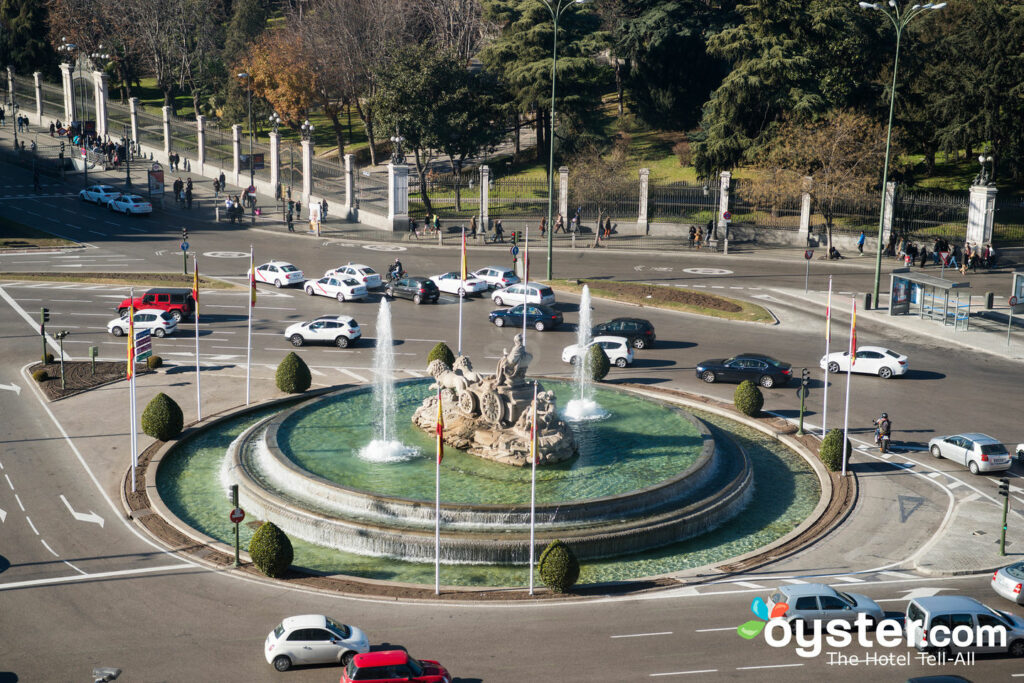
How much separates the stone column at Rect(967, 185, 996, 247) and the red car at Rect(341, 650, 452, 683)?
55079 mm

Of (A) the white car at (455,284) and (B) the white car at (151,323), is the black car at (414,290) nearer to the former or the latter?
(A) the white car at (455,284)

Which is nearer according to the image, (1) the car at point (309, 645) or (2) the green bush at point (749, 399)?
(1) the car at point (309, 645)

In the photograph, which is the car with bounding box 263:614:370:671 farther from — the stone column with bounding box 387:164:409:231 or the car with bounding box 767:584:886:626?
the stone column with bounding box 387:164:409:231

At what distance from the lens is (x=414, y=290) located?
58656mm

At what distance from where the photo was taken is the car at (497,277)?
2379 inches

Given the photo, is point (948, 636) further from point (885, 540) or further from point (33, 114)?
point (33, 114)

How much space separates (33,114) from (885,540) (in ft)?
332

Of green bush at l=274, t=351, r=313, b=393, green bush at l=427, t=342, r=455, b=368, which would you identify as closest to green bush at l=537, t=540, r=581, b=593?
green bush at l=427, t=342, r=455, b=368

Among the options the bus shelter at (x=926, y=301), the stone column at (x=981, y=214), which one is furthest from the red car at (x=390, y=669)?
the stone column at (x=981, y=214)

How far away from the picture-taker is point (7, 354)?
49000 millimetres

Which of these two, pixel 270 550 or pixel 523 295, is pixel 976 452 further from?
pixel 523 295

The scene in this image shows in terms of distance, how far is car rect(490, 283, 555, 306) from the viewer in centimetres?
5572

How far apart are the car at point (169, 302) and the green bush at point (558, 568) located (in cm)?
3133

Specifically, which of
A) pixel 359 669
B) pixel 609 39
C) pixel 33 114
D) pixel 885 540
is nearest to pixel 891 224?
pixel 609 39
